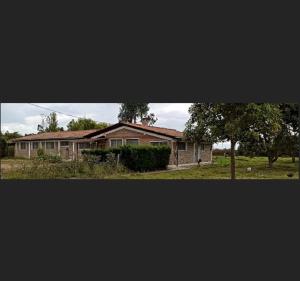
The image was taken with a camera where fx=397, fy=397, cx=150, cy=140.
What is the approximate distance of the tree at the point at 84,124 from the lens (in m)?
8.55

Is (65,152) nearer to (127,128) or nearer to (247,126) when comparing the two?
(127,128)

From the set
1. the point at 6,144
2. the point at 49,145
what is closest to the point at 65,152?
the point at 49,145

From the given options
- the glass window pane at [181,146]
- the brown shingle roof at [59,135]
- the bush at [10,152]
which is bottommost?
the bush at [10,152]

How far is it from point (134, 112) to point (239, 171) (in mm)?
2553

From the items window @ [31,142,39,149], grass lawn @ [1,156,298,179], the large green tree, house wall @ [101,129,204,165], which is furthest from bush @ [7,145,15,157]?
the large green tree

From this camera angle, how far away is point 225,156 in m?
8.65

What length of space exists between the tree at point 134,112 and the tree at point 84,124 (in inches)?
18.3

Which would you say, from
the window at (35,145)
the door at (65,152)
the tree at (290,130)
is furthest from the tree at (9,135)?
the tree at (290,130)

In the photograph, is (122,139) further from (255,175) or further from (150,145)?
(255,175)

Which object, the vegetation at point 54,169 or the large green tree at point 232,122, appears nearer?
the large green tree at point 232,122

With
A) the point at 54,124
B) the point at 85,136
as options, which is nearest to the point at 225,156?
the point at 85,136

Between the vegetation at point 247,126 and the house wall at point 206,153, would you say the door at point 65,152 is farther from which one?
the house wall at point 206,153

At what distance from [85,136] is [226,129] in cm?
312

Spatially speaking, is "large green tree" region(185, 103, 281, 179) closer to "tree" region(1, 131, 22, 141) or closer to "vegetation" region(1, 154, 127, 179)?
"vegetation" region(1, 154, 127, 179)
